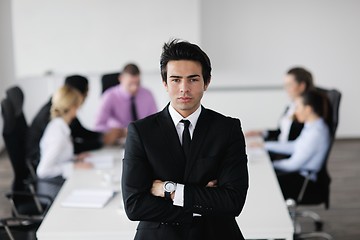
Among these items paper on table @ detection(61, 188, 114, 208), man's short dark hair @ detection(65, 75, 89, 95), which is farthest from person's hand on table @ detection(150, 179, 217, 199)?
man's short dark hair @ detection(65, 75, 89, 95)

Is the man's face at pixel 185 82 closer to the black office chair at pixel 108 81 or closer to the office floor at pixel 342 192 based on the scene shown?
the office floor at pixel 342 192

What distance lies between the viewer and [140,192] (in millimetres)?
2590

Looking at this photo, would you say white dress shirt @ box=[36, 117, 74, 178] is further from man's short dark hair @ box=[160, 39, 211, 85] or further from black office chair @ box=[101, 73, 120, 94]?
man's short dark hair @ box=[160, 39, 211, 85]

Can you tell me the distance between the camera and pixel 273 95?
7.40 metres

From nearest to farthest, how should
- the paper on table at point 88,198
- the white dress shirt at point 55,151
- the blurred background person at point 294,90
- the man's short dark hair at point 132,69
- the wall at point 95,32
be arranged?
the paper on table at point 88,198
the white dress shirt at point 55,151
the blurred background person at point 294,90
the man's short dark hair at point 132,69
the wall at point 95,32

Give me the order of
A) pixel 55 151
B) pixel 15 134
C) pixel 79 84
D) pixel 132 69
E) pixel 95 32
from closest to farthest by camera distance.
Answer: pixel 55 151, pixel 15 134, pixel 79 84, pixel 132 69, pixel 95 32

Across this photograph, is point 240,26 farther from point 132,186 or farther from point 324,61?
point 132,186

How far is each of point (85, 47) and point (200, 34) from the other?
130 centimetres

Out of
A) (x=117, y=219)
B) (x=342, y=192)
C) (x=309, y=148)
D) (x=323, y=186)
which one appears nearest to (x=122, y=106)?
(x=309, y=148)

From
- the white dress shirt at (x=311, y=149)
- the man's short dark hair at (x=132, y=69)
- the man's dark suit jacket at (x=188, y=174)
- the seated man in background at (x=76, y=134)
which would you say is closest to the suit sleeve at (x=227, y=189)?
the man's dark suit jacket at (x=188, y=174)

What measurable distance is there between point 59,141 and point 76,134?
84 cm

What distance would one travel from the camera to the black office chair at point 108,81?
6.03m

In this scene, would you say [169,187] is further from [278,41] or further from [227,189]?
[278,41]

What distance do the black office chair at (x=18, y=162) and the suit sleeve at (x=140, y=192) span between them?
1.76m
